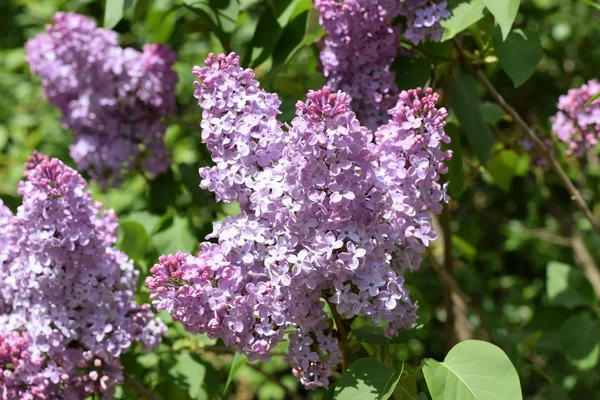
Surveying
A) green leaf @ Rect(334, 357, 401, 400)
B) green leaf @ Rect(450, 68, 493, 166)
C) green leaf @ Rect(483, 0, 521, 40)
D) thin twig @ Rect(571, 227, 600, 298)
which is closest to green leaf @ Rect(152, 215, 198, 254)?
green leaf @ Rect(450, 68, 493, 166)

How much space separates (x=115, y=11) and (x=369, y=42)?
48 centimetres

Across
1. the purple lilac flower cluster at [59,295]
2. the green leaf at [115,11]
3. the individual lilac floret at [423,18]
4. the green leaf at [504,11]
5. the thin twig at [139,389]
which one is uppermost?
the green leaf at [504,11]

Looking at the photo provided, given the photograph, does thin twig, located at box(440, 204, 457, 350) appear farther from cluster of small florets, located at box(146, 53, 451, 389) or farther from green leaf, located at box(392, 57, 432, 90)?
cluster of small florets, located at box(146, 53, 451, 389)

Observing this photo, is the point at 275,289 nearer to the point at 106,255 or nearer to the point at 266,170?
the point at 266,170

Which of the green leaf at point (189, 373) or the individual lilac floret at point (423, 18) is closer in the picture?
the individual lilac floret at point (423, 18)

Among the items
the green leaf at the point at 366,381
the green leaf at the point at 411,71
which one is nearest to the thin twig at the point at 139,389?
the green leaf at the point at 366,381

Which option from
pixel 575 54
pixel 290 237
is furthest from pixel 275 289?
pixel 575 54

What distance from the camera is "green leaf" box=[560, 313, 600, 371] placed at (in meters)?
2.04

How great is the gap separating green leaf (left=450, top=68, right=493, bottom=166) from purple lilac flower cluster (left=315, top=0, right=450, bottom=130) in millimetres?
146

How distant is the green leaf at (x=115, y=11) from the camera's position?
1.53 meters

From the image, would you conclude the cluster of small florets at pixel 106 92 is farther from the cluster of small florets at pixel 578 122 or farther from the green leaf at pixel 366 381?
the green leaf at pixel 366 381

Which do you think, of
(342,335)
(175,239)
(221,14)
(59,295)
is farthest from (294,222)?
(175,239)

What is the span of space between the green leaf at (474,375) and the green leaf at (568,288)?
1.05 metres

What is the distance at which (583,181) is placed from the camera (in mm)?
3043
